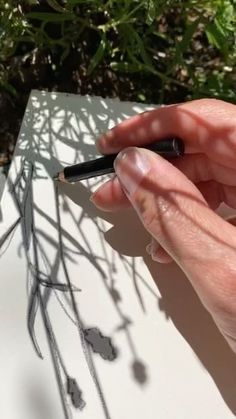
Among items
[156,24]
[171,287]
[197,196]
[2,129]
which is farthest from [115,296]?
[156,24]

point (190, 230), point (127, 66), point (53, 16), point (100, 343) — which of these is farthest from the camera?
point (127, 66)

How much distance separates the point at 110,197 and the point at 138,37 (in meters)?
0.26

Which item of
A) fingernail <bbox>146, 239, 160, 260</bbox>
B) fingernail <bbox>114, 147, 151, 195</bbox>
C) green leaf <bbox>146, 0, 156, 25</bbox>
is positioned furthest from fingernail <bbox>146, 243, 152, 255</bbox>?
green leaf <bbox>146, 0, 156, 25</bbox>

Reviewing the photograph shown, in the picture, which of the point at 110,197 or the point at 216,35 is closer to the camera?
the point at 110,197

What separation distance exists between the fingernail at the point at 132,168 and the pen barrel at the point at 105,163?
0.18 feet

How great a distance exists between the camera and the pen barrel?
0.92 m

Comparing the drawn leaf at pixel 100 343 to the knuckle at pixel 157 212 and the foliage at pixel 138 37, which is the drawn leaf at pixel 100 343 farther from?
the foliage at pixel 138 37

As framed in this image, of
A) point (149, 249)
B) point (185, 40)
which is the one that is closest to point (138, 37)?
point (185, 40)

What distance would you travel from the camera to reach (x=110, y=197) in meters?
0.95

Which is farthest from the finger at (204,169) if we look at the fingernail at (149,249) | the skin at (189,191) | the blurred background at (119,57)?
the blurred background at (119,57)

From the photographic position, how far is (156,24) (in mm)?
1277

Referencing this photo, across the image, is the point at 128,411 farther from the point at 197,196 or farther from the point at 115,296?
the point at 197,196

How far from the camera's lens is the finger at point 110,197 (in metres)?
0.94

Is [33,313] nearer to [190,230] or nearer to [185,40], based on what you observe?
[190,230]
